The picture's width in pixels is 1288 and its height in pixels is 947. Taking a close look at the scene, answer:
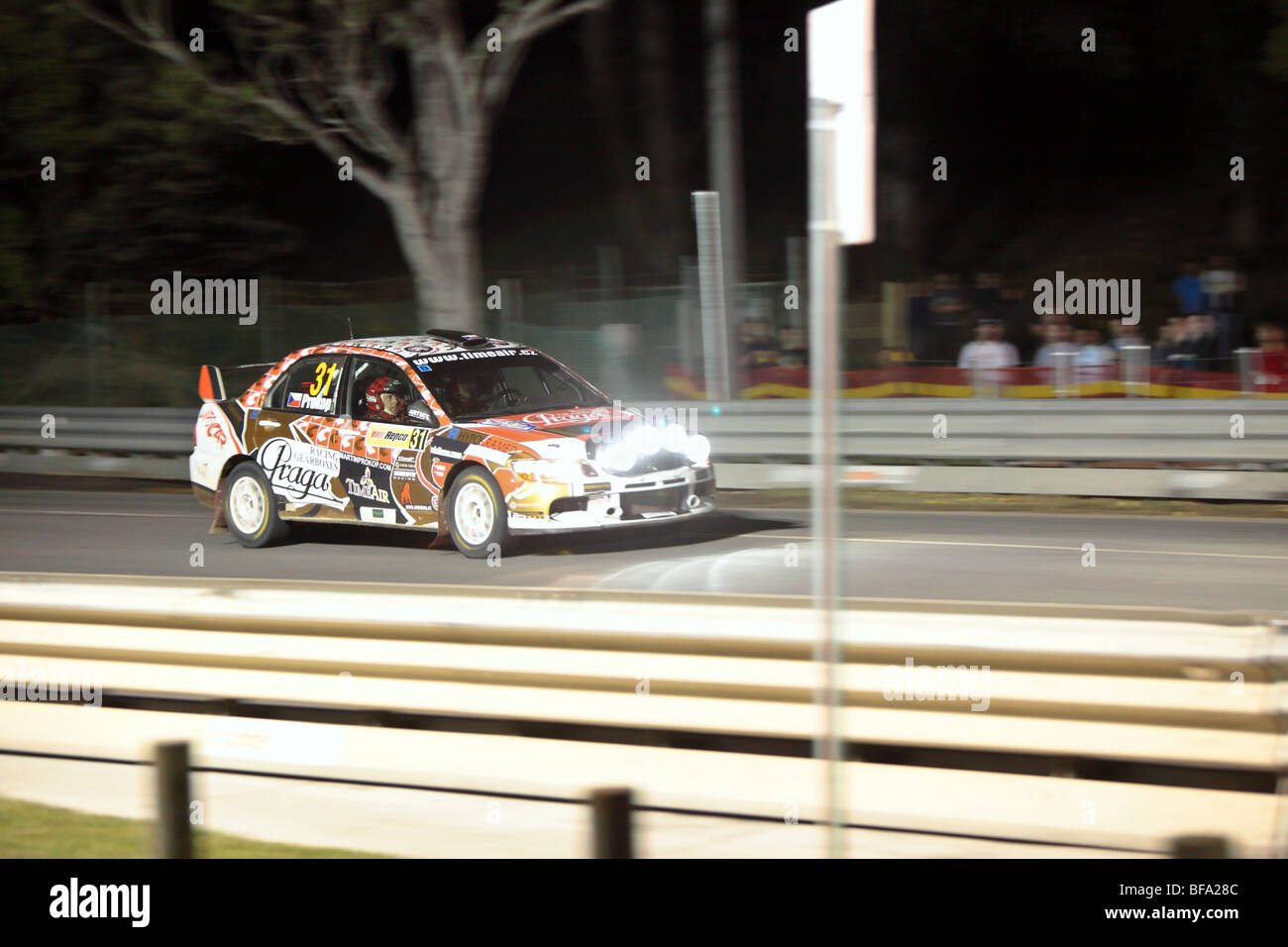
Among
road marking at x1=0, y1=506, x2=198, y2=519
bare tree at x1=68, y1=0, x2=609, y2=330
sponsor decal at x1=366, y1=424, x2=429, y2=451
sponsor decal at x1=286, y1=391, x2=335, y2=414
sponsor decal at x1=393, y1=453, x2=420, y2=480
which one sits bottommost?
road marking at x1=0, y1=506, x2=198, y2=519

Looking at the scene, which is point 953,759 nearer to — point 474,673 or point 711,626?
point 711,626

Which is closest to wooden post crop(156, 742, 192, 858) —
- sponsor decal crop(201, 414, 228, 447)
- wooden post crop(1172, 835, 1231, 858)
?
wooden post crop(1172, 835, 1231, 858)

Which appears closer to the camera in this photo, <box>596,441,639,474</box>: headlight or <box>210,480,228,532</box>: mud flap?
<box>596,441,639,474</box>: headlight

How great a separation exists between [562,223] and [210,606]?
32606 millimetres

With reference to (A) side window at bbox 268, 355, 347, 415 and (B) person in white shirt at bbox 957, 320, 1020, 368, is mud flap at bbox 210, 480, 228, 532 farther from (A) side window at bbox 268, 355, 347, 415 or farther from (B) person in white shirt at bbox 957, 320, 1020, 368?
(B) person in white shirt at bbox 957, 320, 1020, 368

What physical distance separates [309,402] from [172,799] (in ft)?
26.6

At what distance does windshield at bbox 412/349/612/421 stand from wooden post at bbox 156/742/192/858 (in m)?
7.13

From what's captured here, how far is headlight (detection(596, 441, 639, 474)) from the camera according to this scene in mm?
11555

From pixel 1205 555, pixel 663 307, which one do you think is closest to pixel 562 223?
pixel 663 307

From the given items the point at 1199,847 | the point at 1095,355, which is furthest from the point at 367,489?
the point at 1199,847

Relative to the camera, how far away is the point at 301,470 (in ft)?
41.6

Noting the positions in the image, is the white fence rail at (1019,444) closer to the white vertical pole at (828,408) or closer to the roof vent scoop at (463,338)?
the roof vent scoop at (463,338)

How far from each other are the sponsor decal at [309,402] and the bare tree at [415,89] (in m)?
5.94

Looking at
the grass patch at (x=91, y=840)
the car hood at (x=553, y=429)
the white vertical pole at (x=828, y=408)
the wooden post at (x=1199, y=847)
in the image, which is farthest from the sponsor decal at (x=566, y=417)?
the wooden post at (x=1199, y=847)
